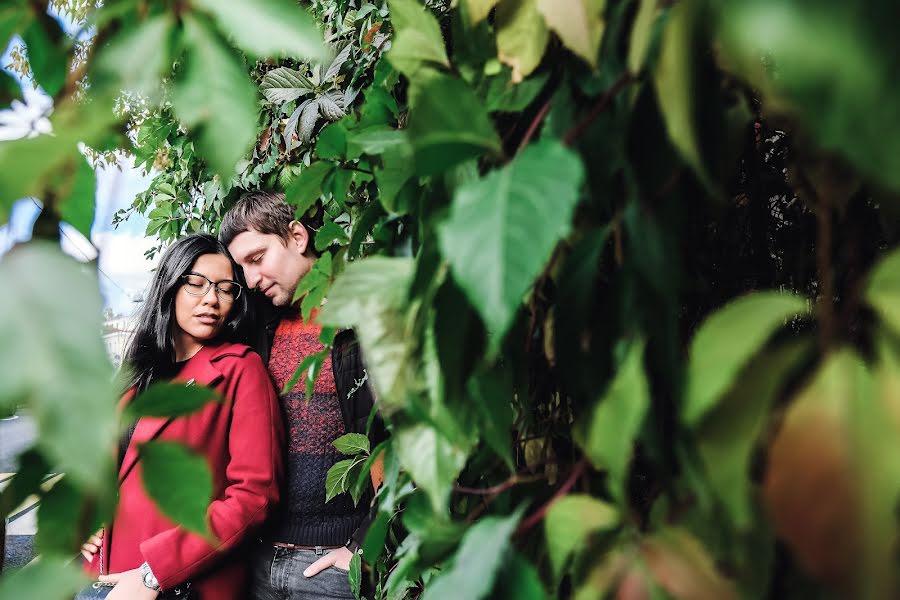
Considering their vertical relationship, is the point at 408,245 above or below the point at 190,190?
below

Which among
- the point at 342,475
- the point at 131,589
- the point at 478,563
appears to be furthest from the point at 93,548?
the point at 478,563

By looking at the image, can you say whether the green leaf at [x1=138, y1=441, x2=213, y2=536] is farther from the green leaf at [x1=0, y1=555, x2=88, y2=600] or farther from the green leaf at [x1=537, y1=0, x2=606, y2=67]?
the green leaf at [x1=537, y1=0, x2=606, y2=67]

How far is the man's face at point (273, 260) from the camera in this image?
2076mm

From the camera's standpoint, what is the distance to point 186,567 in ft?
5.62

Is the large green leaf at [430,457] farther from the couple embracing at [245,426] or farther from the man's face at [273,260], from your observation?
the man's face at [273,260]

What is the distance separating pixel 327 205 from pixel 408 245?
115cm

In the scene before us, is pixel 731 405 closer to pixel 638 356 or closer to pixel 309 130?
pixel 638 356

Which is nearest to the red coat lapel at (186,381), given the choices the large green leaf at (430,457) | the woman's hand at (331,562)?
the woman's hand at (331,562)

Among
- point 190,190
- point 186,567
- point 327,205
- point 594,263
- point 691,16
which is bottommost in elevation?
point 186,567

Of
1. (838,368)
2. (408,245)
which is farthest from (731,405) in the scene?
(408,245)

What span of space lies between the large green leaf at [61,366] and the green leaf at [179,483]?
117mm

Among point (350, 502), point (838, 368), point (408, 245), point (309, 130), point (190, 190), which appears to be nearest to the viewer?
point (838, 368)

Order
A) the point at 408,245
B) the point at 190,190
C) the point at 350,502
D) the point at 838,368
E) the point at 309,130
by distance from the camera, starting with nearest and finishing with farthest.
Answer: the point at 838,368, the point at 408,245, the point at 309,130, the point at 350,502, the point at 190,190

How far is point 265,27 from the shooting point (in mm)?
329
